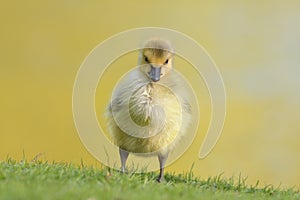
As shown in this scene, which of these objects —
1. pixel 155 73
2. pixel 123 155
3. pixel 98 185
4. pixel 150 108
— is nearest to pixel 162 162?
pixel 123 155

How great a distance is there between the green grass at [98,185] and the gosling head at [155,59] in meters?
0.89

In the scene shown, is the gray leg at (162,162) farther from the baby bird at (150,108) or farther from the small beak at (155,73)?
the small beak at (155,73)

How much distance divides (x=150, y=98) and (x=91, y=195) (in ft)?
6.21

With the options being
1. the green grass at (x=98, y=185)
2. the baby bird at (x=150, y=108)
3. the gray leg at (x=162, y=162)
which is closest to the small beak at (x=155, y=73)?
the baby bird at (x=150, y=108)

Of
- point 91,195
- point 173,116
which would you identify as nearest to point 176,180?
point 173,116

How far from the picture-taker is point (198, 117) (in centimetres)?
587

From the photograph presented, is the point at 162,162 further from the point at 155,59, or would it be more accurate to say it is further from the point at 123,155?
the point at 155,59

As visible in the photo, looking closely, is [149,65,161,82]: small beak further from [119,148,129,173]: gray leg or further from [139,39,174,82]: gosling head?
[119,148,129,173]: gray leg

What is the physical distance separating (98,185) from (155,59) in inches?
64.5

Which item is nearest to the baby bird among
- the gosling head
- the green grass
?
the gosling head

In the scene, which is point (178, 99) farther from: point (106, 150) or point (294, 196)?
point (294, 196)

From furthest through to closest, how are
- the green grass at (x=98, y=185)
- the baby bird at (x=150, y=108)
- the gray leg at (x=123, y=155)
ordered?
the gray leg at (x=123, y=155) → the baby bird at (x=150, y=108) → the green grass at (x=98, y=185)

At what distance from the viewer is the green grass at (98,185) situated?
3.61 metres

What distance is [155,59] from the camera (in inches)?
212
